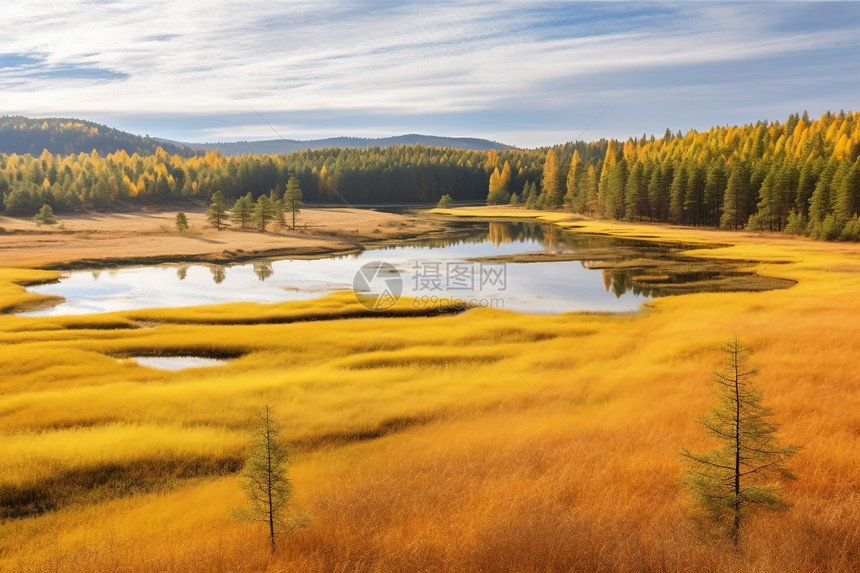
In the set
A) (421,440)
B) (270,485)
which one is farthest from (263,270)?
(270,485)

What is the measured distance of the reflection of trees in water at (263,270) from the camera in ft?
182

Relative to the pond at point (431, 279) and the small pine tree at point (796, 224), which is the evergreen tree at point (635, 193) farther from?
the pond at point (431, 279)

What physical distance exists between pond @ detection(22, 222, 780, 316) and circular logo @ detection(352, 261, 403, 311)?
27 cm

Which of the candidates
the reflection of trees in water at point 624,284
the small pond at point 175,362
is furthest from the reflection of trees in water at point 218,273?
the reflection of trees in water at point 624,284

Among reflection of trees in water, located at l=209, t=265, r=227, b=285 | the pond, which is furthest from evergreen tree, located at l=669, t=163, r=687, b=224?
reflection of trees in water, located at l=209, t=265, r=227, b=285

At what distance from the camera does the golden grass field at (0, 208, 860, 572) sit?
11375mm

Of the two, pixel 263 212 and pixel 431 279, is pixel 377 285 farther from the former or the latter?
pixel 263 212

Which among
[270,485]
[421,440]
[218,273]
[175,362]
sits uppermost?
[270,485]

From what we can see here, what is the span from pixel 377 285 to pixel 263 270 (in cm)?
1567

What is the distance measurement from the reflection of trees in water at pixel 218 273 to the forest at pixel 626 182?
7400 cm

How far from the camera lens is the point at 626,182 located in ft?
372

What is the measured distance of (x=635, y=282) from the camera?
5103 centimetres

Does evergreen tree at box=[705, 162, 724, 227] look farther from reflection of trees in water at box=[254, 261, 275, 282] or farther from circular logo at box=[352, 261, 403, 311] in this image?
reflection of trees in water at box=[254, 261, 275, 282]

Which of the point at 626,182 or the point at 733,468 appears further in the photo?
the point at 626,182
